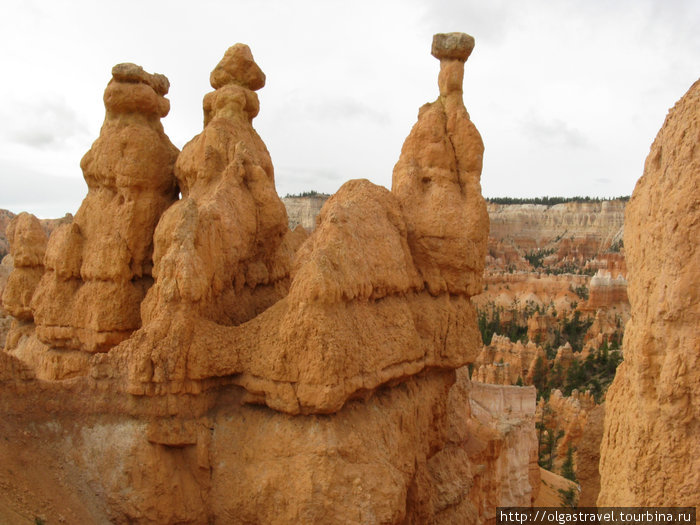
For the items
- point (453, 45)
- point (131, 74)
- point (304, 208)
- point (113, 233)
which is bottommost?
point (113, 233)

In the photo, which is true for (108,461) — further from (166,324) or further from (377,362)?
A: (377,362)

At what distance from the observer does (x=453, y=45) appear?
8.86 m

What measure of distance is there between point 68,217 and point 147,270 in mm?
2047

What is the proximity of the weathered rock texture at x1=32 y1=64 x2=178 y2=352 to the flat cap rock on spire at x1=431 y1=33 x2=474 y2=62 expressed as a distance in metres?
4.32

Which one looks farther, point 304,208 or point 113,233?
point 304,208

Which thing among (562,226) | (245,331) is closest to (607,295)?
(245,331)

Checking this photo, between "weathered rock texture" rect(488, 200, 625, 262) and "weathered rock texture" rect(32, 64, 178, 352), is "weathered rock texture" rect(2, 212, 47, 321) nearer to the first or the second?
"weathered rock texture" rect(32, 64, 178, 352)

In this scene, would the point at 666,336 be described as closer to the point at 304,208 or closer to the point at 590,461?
the point at 590,461

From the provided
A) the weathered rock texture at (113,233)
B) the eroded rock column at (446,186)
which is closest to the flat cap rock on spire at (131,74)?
the weathered rock texture at (113,233)

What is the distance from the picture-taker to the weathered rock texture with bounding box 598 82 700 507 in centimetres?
450

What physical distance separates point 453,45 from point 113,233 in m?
5.67

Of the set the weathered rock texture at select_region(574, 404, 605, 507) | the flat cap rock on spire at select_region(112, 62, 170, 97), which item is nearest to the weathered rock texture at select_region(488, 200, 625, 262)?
the weathered rock texture at select_region(574, 404, 605, 507)

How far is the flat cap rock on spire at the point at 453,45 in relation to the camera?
29.0 feet

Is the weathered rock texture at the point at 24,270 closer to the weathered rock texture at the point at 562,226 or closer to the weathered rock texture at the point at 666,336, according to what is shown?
the weathered rock texture at the point at 666,336
